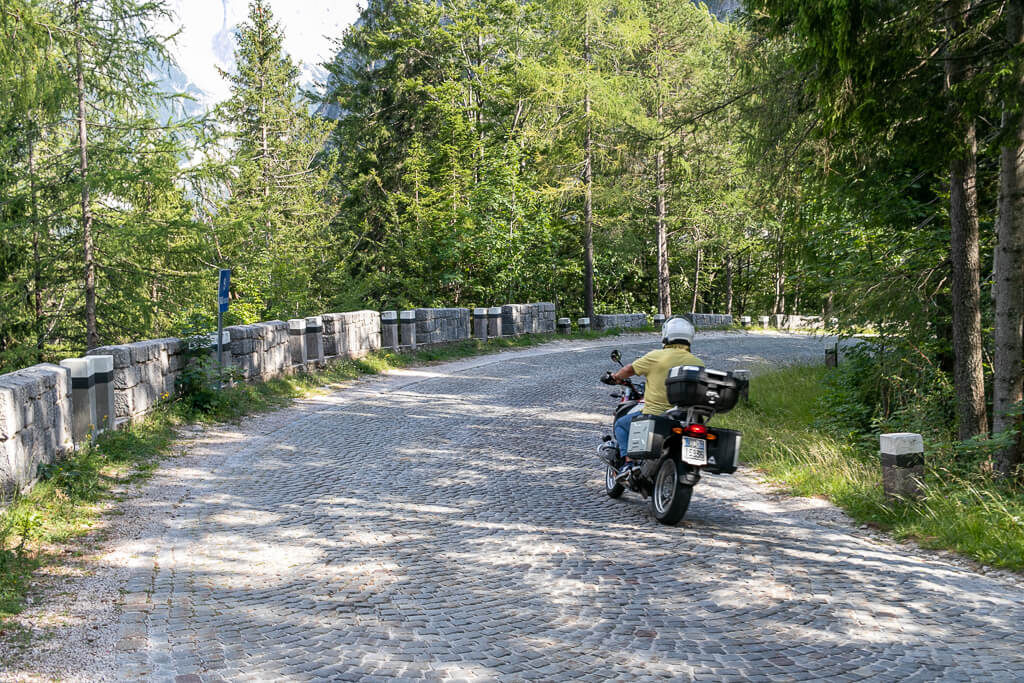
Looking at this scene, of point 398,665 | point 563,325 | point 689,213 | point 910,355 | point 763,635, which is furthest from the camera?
point 689,213

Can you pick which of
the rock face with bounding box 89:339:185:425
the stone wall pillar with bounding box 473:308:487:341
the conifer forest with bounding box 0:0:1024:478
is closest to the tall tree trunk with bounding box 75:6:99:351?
the conifer forest with bounding box 0:0:1024:478

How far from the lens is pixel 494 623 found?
4.77 meters

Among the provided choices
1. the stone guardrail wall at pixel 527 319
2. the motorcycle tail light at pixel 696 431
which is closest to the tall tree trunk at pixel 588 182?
the stone guardrail wall at pixel 527 319

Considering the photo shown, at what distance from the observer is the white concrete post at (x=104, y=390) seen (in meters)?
9.40

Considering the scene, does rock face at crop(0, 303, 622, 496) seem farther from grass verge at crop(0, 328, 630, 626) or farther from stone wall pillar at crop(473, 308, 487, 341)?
stone wall pillar at crop(473, 308, 487, 341)

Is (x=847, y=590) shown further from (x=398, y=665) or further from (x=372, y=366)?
(x=372, y=366)

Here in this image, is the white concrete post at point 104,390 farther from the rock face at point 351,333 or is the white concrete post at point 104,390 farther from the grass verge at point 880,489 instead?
the rock face at point 351,333

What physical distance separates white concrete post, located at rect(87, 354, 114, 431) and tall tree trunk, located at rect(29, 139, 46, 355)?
9.43 m

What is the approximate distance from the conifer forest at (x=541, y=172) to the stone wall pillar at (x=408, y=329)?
172 inches

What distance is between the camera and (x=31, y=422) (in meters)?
7.32

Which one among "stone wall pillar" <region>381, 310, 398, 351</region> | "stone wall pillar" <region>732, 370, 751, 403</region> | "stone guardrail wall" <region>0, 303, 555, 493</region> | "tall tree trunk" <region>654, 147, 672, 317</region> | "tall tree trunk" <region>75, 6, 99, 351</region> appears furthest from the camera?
"tall tree trunk" <region>654, 147, 672, 317</region>

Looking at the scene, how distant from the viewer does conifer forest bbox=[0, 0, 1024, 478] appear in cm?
837

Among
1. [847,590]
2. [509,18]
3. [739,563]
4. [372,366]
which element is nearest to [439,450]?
[739,563]

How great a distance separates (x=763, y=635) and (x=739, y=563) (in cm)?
130
